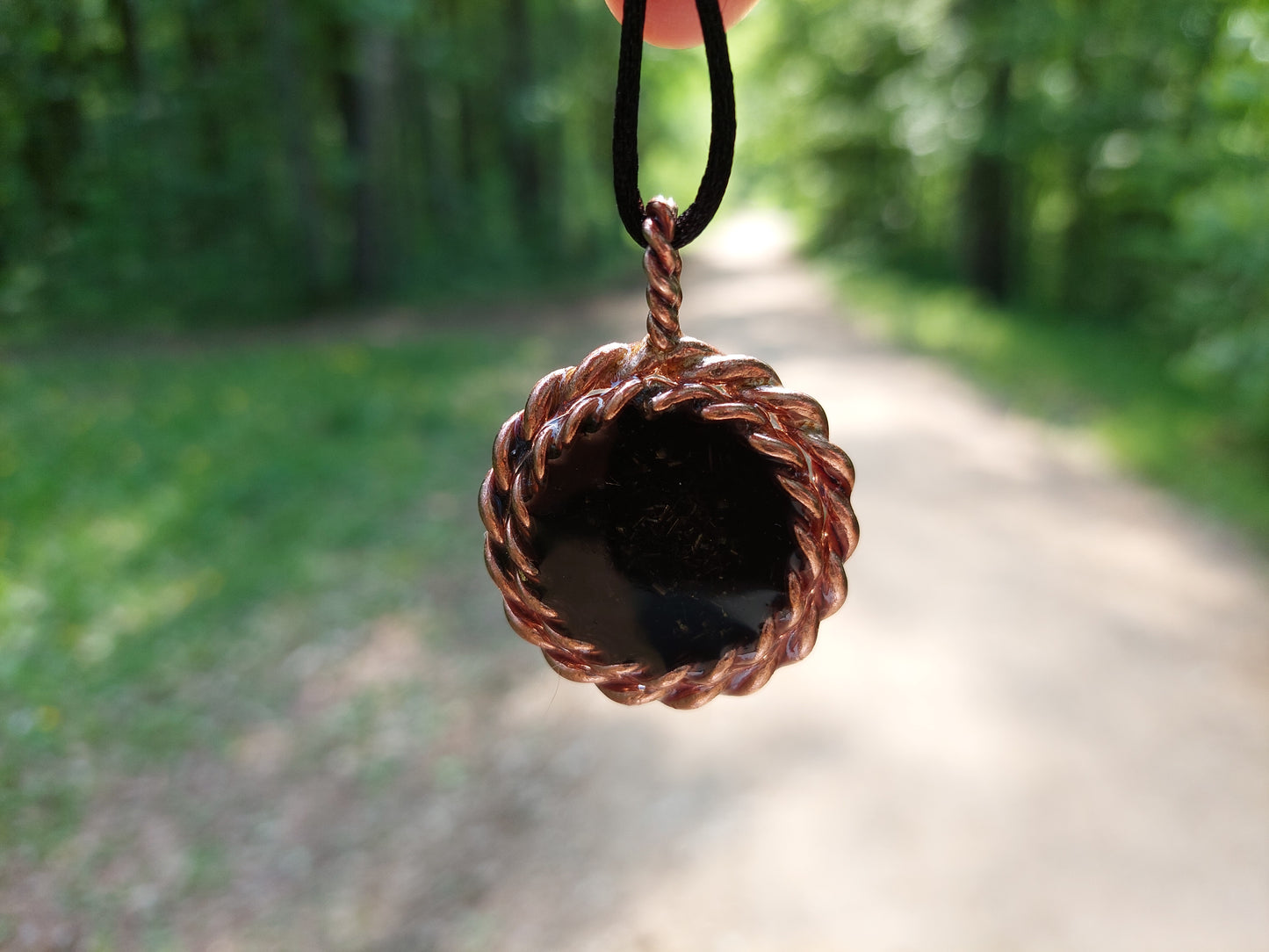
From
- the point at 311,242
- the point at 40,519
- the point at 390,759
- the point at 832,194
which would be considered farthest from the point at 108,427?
the point at 832,194

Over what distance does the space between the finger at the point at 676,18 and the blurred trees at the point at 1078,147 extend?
17.0ft

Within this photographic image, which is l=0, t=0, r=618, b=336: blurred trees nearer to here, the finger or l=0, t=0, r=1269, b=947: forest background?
l=0, t=0, r=1269, b=947: forest background

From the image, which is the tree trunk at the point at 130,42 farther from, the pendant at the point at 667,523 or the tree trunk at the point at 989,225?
the tree trunk at the point at 989,225

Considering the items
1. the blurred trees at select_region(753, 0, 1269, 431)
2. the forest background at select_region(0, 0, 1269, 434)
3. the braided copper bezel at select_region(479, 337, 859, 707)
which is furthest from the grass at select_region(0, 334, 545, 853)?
the blurred trees at select_region(753, 0, 1269, 431)

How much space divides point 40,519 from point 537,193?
15457 mm

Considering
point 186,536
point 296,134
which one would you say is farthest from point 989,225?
point 186,536

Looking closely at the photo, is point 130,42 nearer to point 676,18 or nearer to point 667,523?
point 676,18

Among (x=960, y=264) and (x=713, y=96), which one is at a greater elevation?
(x=713, y=96)

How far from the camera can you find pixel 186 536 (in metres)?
6.05

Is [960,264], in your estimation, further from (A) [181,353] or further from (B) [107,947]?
(B) [107,947]

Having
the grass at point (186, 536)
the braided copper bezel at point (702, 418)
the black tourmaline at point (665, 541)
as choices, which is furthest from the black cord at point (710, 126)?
the grass at point (186, 536)

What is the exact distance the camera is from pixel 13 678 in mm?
4480

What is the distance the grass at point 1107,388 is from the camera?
7.74 metres

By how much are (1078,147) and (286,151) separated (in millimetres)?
10181
